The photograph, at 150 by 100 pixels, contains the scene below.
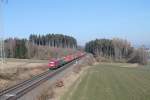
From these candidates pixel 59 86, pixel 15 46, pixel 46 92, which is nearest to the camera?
pixel 46 92

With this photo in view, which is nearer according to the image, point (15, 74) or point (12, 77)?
point (12, 77)

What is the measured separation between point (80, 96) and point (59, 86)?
27.0 feet

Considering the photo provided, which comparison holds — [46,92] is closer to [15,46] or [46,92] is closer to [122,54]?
[15,46]

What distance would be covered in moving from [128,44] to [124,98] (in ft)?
566

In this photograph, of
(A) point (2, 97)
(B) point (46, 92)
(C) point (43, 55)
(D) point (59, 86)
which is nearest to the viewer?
(A) point (2, 97)

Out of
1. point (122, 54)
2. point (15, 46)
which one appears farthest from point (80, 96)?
point (122, 54)

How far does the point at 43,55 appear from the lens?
14925cm

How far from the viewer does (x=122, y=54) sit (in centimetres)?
18975

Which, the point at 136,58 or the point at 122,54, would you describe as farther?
the point at 122,54

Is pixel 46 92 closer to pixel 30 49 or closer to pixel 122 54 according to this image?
pixel 30 49

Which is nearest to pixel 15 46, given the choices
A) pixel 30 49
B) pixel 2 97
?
pixel 30 49

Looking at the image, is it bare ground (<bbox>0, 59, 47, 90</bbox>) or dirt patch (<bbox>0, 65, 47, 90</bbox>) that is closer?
dirt patch (<bbox>0, 65, 47, 90</bbox>)

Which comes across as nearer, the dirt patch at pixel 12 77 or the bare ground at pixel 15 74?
the dirt patch at pixel 12 77

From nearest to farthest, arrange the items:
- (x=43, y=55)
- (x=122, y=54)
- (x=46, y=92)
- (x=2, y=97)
Result: (x=2, y=97)
(x=46, y=92)
(x=43, y=55)
(x=122, y=54)
